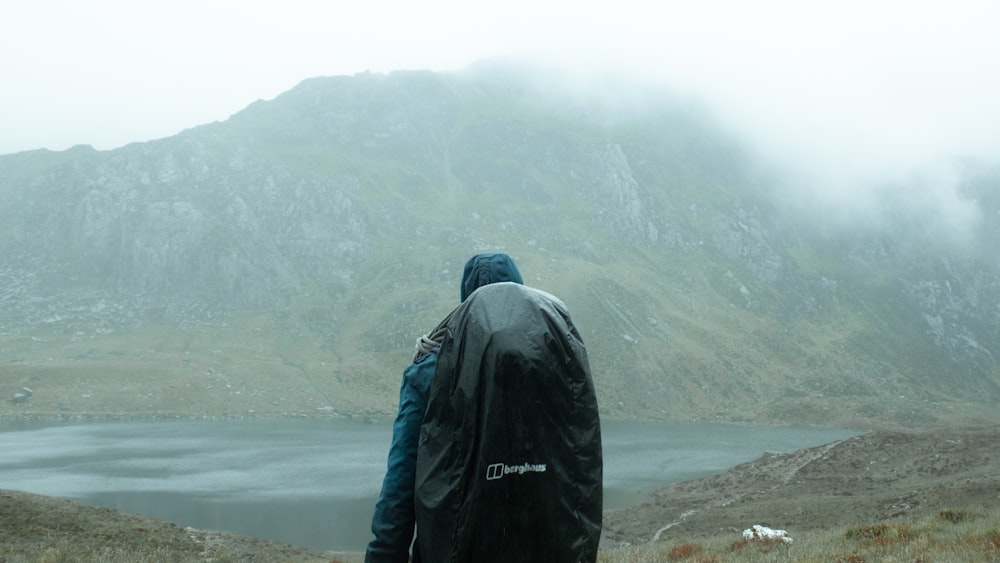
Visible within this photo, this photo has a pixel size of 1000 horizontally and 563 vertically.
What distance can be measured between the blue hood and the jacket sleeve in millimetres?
581

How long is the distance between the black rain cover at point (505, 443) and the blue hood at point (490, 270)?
21.9 inches

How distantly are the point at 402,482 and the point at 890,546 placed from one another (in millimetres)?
10234

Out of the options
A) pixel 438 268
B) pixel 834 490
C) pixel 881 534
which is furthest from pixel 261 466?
pixel 438 268

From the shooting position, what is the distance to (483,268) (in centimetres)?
431

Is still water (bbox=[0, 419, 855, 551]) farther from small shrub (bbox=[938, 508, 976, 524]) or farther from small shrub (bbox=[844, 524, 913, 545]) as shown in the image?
small shrub (bbox=[938, 508, 976, 524])

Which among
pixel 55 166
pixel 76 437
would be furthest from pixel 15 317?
pixel 76 437

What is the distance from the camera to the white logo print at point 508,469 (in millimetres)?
3422

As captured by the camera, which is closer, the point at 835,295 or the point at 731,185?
the point at 835,295

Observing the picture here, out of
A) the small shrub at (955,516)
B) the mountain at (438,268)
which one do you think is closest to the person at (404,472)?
the small shrub at (955,516)

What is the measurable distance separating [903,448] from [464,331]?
42.8 metres

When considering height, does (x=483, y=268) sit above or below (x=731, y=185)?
below

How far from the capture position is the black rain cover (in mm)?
3459

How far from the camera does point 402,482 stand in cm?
388

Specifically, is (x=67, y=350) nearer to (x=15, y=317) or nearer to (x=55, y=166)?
(x=15, y=317)
